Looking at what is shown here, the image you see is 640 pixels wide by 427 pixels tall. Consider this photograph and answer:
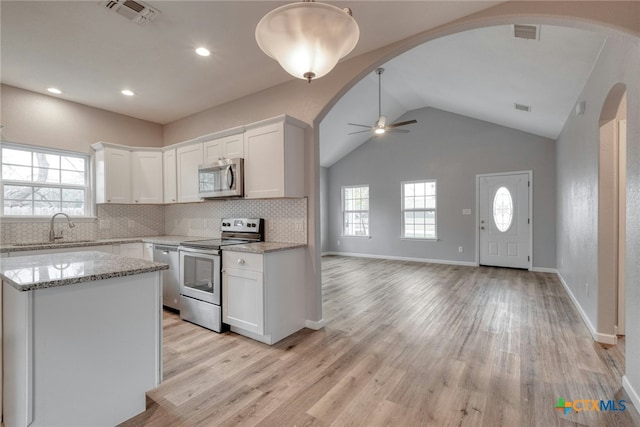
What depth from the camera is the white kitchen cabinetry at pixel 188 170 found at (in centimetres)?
379

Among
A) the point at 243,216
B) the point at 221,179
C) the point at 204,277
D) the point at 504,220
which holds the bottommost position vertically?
the point at 204,277

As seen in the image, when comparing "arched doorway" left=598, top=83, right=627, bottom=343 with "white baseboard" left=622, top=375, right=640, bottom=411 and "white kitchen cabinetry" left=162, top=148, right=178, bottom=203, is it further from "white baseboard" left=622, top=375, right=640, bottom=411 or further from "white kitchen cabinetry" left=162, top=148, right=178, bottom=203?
"white kitchen cabinetry" left=162, top=148, right=178, bottom=203

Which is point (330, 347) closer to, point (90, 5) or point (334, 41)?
point (334, 41)

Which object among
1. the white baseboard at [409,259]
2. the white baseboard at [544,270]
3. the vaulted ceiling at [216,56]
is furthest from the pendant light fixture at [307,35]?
the white baseboard at [544,270]

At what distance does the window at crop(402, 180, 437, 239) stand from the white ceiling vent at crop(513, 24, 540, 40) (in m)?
4.58

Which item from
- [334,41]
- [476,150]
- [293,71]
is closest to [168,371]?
[293,71]

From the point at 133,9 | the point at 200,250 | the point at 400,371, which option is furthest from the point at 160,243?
the point at 400,371

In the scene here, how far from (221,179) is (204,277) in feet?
3.75

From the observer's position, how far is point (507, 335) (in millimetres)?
2855

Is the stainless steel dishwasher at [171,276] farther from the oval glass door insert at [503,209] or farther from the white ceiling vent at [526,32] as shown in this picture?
the oval glass door insert at [503,209]

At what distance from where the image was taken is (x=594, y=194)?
109 inches

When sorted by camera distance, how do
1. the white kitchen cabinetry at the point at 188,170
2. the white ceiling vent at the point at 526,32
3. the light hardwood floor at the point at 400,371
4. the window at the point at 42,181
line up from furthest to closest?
the white kitchen cabinetry at the point at 188,170, the window at the point at 42,181, the white ceiling vent at the point at 526,32, the light hardwood floor at the point at 400,371

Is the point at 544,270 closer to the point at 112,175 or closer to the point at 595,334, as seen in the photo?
the point at 595,334

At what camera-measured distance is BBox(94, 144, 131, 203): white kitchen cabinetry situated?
154 inches
